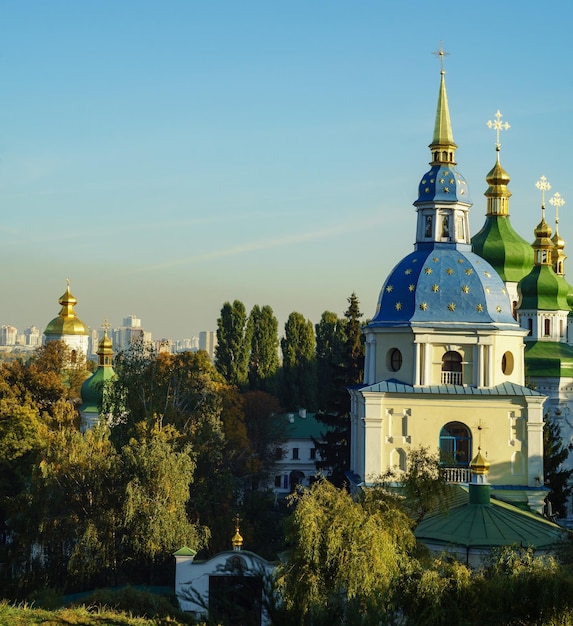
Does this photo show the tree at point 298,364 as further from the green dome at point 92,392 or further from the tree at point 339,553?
the tree at point 339,553

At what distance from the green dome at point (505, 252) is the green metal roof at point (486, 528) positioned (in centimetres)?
2148

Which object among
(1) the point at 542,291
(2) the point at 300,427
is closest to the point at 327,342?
(2) the point at 300,427

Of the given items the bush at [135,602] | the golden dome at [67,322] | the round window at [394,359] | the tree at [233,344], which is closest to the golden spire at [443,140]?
the round window at [394,359]

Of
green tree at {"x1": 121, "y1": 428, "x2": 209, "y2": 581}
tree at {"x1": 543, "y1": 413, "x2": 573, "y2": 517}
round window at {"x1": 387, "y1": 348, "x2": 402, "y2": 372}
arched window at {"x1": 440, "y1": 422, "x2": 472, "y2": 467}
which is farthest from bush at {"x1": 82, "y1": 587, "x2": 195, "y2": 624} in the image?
tree at {"x1": 543, "y1": 413, "x2": 573, "y2": 517}

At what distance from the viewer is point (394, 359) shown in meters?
34.6

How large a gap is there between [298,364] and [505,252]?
22.0 meters

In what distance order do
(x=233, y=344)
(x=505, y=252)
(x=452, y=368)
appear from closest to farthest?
(x=452, y=368)
(x=505, y=252)
(x=233, y=344)

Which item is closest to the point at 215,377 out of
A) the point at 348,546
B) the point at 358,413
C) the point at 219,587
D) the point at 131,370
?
the point at 131,370

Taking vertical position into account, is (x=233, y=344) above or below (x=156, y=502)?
above

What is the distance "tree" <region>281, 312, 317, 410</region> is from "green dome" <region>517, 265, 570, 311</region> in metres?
21.5

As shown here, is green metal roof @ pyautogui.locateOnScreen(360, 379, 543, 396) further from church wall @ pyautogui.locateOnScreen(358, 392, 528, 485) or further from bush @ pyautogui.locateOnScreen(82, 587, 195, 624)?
bush @ pyautogui.locateOnScreen(82, 587, 195, 624)

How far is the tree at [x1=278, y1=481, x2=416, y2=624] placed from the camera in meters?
22.0

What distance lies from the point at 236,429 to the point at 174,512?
43.2 feet

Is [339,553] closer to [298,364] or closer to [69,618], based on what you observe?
[69,618]
